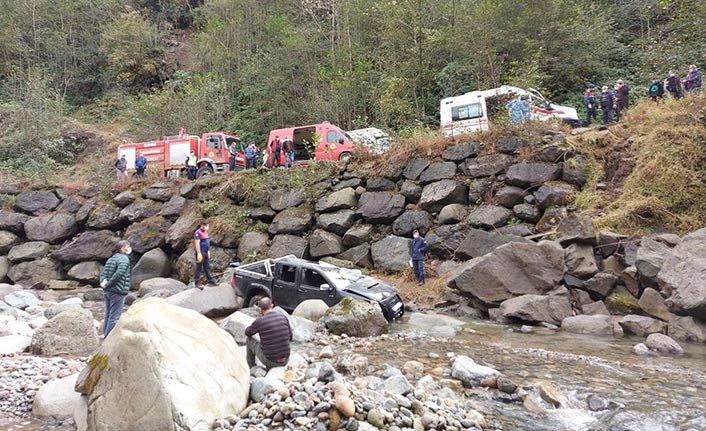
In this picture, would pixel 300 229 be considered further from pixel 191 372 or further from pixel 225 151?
pixel 191 372

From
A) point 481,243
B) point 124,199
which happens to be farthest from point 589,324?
point 124,199

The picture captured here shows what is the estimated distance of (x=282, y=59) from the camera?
3039 centimetres

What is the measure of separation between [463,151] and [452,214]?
2.50 meters

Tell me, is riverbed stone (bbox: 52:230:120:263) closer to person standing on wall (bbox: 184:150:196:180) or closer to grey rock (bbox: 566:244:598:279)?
person standing on wall (bbox: 184:150:196:180)

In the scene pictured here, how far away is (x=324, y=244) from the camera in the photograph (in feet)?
53.9

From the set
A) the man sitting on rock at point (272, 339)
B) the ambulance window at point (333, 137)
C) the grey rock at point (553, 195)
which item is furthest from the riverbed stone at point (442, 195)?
the man sitting on rock at point (272, 339)

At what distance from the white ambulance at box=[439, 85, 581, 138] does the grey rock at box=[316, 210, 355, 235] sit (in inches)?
186

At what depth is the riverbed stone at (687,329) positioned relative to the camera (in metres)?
8.62

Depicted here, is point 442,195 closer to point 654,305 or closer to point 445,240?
point 445,240

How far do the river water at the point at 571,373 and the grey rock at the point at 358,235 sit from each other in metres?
5.73

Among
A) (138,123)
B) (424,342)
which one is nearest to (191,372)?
(424,342)

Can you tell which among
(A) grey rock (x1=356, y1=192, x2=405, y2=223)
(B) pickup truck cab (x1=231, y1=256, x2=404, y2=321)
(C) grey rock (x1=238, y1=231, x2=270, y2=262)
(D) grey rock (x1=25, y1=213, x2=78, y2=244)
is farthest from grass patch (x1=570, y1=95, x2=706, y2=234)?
(D) grey rock (x1=25, y1=213, x2=78, y2=244)

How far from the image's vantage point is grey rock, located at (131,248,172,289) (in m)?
18.2

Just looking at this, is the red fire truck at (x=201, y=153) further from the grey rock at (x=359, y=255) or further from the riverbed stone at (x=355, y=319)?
the riverbed stone at (x=355, y=319)
